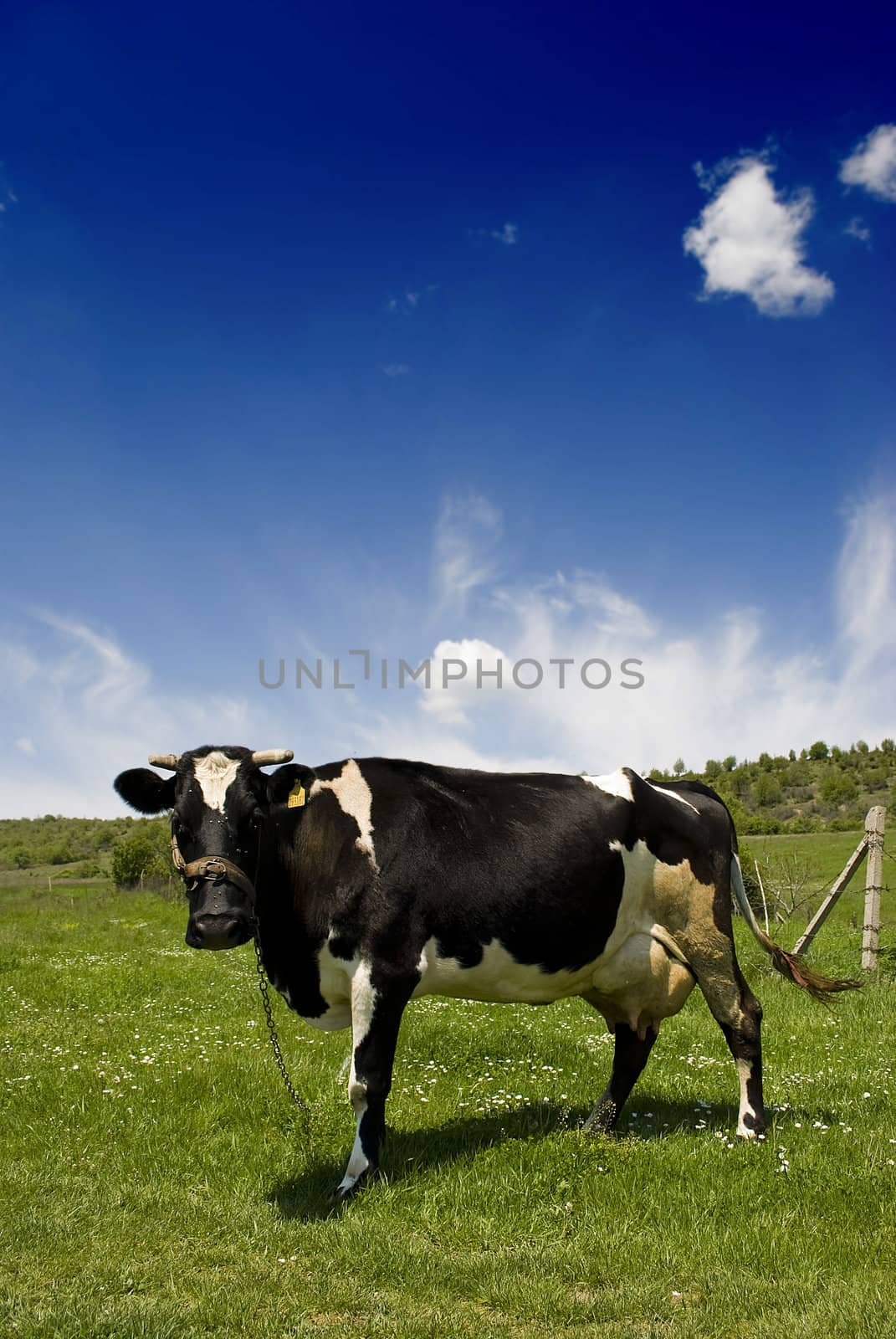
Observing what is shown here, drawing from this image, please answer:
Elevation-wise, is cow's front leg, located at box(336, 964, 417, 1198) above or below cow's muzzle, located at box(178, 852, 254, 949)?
below

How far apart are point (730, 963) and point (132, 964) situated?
13192 millimetres

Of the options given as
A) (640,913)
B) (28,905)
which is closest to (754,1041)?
(640,913)

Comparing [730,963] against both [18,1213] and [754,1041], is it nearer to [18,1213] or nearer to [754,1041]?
[754,1041]

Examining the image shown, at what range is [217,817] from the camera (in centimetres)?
631

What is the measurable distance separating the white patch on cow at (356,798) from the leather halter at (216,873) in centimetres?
88

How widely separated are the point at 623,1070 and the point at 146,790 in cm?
445

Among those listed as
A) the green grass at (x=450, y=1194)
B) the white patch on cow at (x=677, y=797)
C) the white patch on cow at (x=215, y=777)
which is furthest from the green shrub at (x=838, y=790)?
the white patch on cow at (x=215, y=777)

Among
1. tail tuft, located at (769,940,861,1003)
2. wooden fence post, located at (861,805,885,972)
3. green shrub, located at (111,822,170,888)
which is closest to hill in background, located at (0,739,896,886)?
green shrub, located at (111,822,170,888)

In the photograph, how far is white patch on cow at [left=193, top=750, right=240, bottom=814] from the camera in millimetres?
6363

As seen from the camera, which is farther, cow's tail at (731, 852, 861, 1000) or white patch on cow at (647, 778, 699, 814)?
cow's tail at (731, 852, 861, 1000)

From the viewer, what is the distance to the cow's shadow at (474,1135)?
620 cm

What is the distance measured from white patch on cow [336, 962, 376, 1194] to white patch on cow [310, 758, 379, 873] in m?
0.78

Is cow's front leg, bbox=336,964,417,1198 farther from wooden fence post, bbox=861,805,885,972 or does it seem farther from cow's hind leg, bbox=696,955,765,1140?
wooden fence post, bbox=861,805,885,972

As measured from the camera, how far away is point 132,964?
687 inches
